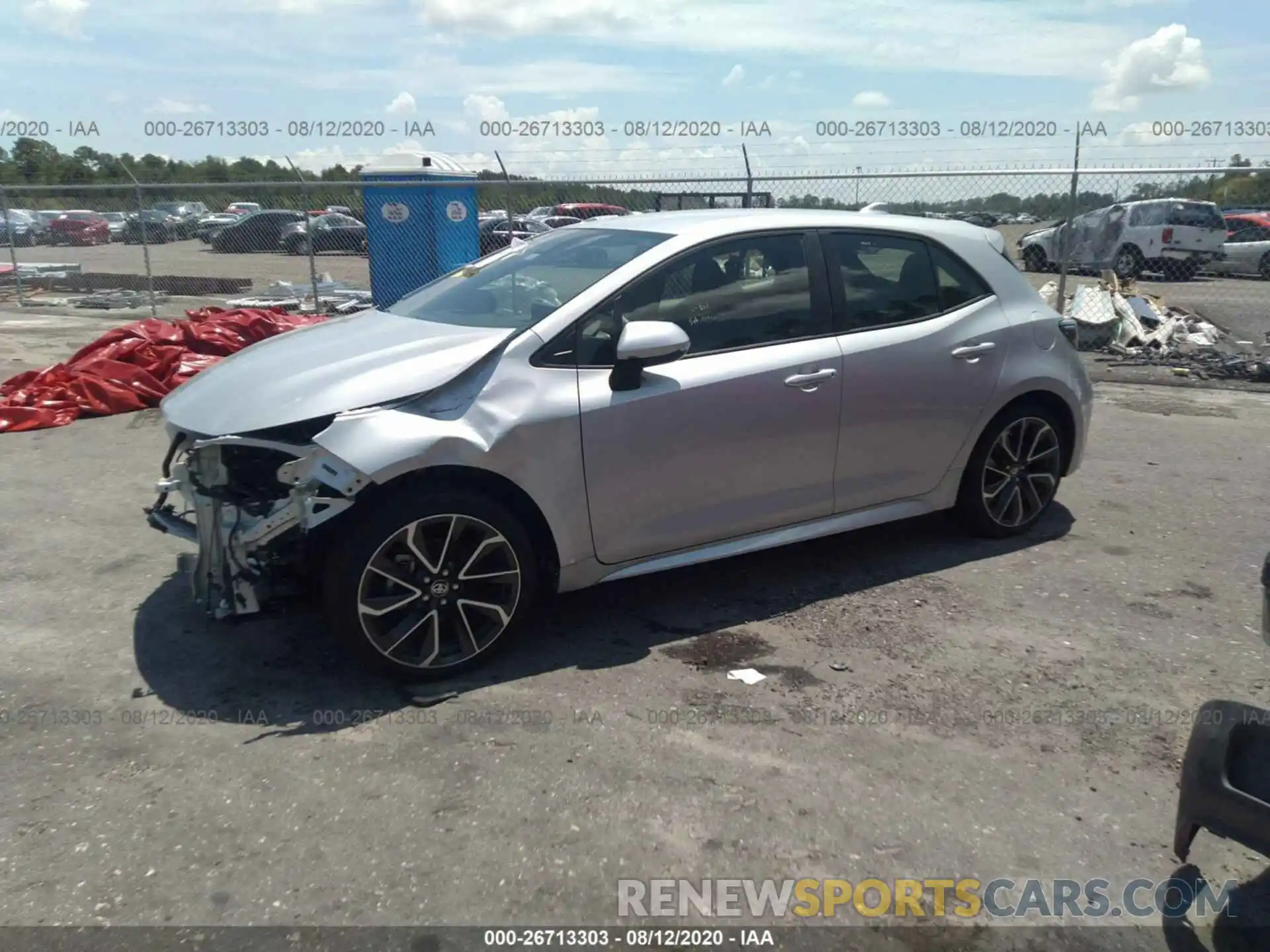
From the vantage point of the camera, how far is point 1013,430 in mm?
5340

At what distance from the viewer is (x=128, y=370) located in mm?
8852

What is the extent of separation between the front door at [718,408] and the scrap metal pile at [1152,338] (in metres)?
7.01

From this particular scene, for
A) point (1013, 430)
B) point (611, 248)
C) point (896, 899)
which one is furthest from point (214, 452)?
point (1013, 430)

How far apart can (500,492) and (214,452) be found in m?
1.07

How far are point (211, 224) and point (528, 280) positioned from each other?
22649 mm

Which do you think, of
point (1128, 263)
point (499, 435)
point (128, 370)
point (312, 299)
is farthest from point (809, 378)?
point (1128, 263)

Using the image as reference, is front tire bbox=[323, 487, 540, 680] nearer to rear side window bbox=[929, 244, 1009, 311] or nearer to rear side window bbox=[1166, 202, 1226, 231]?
rear side window bbox=[929, 244, 1009, 311]

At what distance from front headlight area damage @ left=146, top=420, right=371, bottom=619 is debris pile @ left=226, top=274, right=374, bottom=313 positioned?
955 centimetres

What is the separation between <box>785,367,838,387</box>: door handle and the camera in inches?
177

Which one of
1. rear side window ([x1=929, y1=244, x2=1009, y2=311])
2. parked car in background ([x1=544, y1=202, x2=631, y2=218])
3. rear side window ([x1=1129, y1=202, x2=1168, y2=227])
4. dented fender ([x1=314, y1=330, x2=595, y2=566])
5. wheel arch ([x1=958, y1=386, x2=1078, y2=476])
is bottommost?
wheel arch ([x1=958, y1=386, x2=1078, y2=476])

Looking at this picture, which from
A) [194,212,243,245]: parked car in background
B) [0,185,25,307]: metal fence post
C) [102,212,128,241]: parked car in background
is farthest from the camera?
[102,212,128,241]: parked car in background

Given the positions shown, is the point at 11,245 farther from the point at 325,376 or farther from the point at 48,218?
the point at 325,376

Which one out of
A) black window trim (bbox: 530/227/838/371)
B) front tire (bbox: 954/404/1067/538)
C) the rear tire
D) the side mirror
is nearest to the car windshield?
black window trim (bbox: 530/227/838/371)

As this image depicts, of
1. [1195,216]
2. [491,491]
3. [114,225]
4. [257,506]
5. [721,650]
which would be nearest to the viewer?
[257,506]
